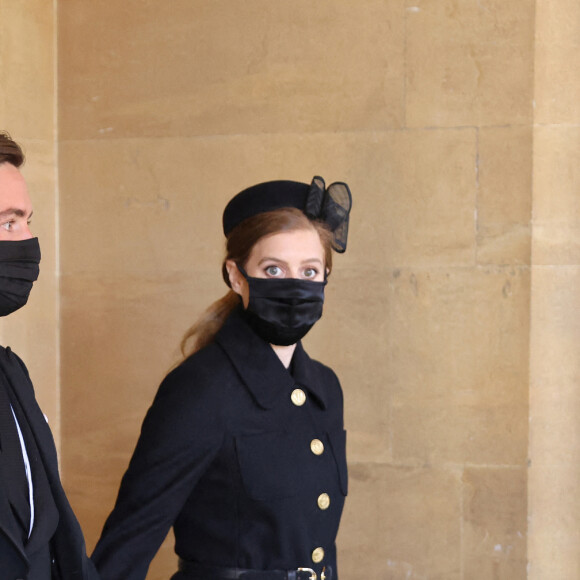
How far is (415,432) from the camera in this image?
3520 mm

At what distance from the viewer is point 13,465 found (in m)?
1.73

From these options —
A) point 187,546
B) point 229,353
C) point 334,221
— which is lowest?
point 187,546

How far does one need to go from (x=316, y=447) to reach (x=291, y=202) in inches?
26.5

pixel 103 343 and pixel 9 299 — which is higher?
pixel 9 299

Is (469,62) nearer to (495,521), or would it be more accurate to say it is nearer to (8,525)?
(495,521)

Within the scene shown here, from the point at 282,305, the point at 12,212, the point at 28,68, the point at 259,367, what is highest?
the point at 28,68

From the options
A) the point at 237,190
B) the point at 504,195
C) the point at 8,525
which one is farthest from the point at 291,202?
the point at 504,195

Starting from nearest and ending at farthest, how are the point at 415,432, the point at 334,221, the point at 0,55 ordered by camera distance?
the point at 334,221, the point at 0,55, the point at 415,432

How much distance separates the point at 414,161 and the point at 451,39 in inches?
20.2

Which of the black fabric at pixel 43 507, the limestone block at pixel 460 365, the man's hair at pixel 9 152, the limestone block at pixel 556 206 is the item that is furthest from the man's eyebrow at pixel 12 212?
the limestone block at pixel 556 206

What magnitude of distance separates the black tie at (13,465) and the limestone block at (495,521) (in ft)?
7.22

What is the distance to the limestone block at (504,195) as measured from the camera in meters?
3.43

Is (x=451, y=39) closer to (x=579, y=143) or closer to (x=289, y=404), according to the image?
(x=579, y=143)

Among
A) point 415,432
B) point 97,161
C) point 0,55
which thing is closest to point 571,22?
point 415,432
